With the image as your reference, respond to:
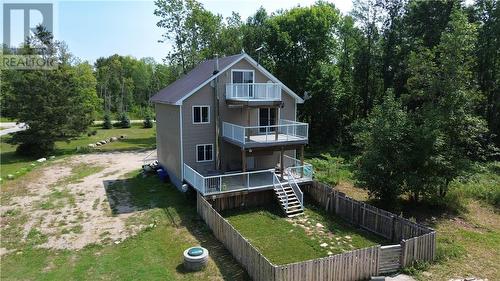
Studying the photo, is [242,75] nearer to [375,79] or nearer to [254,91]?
[254,91]

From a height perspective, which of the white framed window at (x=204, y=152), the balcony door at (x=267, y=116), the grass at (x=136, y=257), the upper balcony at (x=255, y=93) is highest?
the upper balcony at (x=255, y=93)

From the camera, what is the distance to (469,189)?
22.9 m

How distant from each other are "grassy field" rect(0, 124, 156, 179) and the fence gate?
2504 centimetres

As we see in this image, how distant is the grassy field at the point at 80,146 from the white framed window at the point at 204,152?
1413 cm

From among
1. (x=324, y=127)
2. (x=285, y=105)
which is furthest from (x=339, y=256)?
(x=324, y=127)

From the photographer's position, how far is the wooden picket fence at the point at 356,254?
11.8m

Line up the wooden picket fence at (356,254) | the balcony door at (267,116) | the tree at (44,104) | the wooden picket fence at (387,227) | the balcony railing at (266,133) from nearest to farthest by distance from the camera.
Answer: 1. the wooden picket fence at (356,254)
2. the wooden picket fence at (387,227)
3. the balcony railing at (266,133)
4. the balcony door at (267,116)
5. the tree at (44,104)

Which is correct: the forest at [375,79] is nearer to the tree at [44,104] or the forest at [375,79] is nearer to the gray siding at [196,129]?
the tree at [44,104]

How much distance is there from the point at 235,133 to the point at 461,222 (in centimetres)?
1253

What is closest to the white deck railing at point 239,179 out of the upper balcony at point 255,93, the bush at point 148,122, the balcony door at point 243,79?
the upper balcony at point 255,93

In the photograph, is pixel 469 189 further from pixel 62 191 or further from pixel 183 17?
pixel 183 17

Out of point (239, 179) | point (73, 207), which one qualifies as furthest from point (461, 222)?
point (73, 207)

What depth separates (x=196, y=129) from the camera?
2203cm

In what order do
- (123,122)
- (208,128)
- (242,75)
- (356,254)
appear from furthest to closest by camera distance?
(123,122)
(242,75)
(208,128)
(356,254)
